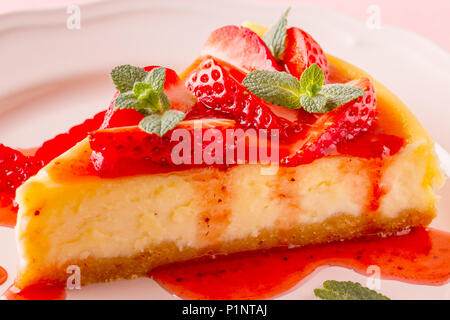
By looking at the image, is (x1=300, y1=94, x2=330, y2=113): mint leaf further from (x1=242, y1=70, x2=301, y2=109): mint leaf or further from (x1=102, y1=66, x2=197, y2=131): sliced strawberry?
(x1=102, y1=66, x2=197, y2=131): sliced strawberry

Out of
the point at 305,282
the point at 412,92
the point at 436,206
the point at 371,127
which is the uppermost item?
the point at 412,92

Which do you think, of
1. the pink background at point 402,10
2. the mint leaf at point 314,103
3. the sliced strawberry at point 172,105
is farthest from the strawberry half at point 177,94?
the pink background at point 402,10

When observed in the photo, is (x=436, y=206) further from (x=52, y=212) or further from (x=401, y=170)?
(x=52, y=212)

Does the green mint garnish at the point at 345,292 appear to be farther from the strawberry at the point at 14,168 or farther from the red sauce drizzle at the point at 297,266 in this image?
the strawberry at the point at 14,168

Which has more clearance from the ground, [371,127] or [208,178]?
[371,127]

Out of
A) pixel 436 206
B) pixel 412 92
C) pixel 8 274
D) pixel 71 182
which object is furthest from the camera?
pixel 412 92

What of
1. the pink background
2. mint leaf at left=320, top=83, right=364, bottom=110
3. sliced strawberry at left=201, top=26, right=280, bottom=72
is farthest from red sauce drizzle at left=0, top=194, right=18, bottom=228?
the pink background

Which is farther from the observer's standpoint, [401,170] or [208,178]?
[401,170]

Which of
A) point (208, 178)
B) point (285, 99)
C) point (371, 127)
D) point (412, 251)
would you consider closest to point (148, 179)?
point (208, 178)
